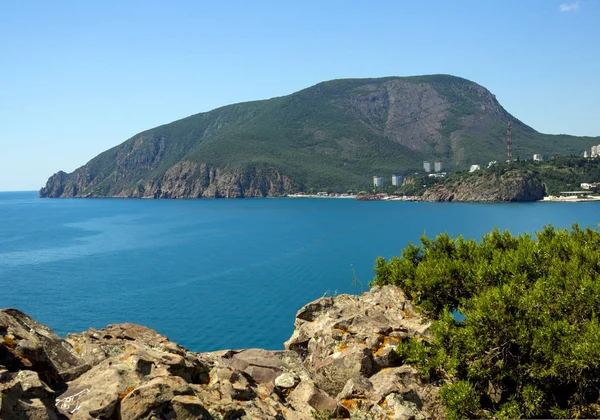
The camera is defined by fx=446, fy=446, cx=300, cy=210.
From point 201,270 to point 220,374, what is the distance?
7182 centimetres

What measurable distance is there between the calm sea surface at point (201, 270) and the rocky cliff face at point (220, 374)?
83.8ft

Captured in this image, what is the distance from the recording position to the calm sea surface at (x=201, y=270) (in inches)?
2083

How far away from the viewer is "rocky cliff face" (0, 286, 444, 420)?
955 centimetres

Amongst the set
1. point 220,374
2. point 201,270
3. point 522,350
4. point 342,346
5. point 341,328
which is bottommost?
point 201,270

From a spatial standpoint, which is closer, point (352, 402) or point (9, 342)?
point (9, 342)

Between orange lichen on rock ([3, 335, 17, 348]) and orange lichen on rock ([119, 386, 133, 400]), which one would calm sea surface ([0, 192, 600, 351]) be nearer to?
orange lichen on rock ([119, 386, 133, 400])

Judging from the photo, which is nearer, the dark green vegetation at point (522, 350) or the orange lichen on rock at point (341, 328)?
the dark green vegetation at point (522, 350)

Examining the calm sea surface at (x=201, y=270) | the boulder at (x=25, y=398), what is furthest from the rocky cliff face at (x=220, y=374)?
the calm sea surface at (x=201, y=270)

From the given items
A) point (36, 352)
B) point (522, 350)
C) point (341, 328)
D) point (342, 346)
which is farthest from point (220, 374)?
point (522, 350)

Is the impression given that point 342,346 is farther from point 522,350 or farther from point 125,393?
point 125,393

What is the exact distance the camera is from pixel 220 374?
13.2 m

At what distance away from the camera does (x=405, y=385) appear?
1639 centimetres

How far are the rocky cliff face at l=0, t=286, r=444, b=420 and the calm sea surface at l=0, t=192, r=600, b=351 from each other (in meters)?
25.5

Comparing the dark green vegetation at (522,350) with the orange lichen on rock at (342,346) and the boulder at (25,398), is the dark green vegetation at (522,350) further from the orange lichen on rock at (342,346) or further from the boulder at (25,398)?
the boulder at (25,398)
